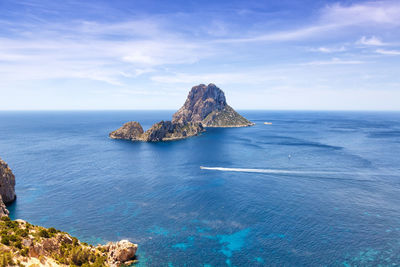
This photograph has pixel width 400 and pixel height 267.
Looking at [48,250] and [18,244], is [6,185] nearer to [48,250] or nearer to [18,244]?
[48,250]

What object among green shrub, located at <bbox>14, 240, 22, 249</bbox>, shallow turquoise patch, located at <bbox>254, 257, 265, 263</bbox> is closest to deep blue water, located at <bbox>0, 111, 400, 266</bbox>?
shallow turquoise patch, located at <bbox>254, 257, 265, 263</bbox>

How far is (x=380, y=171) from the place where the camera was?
429 ft

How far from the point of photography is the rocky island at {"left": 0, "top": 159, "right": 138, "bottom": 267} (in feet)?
139

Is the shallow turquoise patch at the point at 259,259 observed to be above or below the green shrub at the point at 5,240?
below

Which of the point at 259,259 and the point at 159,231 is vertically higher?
the point at 159,231

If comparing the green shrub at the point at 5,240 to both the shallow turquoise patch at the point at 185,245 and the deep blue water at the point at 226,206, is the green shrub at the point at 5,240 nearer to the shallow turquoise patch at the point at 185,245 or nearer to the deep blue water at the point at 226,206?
the deep blue water at the point at 226,206

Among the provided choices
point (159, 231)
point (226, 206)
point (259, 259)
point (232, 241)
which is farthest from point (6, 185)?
point (259, 259)

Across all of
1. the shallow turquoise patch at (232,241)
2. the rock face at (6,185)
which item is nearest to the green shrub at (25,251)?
the shallow turquoise patch at (232,241)

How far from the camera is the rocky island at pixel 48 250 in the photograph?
139 ft

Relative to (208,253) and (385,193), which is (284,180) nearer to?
(385,193)

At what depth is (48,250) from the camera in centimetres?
4944

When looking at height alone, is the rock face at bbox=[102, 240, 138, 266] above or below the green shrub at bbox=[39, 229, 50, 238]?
below

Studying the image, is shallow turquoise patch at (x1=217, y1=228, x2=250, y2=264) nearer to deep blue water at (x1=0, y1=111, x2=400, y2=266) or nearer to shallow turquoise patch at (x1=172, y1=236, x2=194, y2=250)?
deep blue water at (x1=0, y1=111, x2=400, y2=266)

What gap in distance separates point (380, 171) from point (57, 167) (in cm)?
18557
